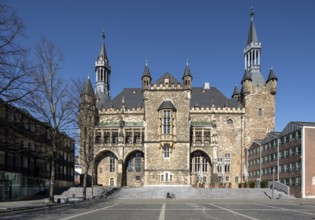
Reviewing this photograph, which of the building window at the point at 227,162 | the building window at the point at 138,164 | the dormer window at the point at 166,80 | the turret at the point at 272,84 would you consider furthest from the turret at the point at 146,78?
the turret at the point at 272,84

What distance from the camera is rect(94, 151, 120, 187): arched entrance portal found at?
206 feet

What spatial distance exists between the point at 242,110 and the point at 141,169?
70.1 feet

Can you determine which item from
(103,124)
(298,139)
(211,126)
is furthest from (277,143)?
(103,124)

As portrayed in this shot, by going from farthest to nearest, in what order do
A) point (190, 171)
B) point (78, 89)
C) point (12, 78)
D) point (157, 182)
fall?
point (190, 171)
point (157, 182)
point (78, 89)
point (12, 78)

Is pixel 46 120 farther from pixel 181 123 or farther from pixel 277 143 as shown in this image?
pixel 277 143

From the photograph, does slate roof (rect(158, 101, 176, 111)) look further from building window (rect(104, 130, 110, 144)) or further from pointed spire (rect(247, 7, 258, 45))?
pointed spire (rect(247, 7, 258, 45))

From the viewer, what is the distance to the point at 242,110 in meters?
63.2

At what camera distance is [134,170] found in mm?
62375

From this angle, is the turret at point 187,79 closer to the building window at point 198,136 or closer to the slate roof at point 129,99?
the building window at point 198,136

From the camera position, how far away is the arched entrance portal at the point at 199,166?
6075cm

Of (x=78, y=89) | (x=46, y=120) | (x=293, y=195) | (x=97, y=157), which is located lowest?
(x=293, y=195)

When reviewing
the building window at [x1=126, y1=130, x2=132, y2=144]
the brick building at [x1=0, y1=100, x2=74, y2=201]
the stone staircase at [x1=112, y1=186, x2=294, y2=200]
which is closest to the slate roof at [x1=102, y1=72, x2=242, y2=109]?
the building window at [x1=126, y1=130, x2=132, y2=144]

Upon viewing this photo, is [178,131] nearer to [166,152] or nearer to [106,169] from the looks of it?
[166,152]

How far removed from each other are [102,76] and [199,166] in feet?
106
